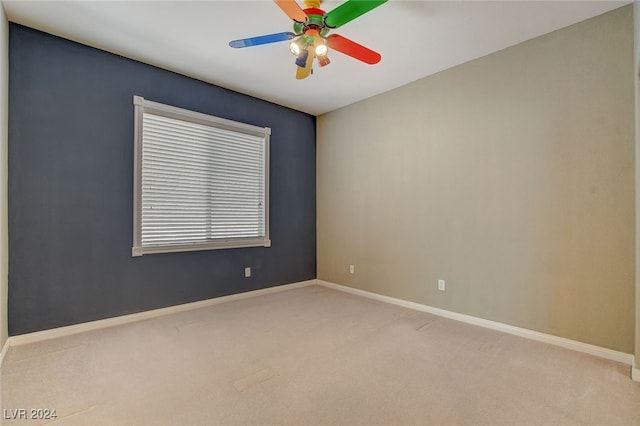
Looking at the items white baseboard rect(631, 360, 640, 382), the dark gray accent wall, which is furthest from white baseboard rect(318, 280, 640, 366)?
the dark gray accent wall

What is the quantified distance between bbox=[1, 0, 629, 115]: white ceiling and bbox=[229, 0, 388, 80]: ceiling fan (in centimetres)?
28

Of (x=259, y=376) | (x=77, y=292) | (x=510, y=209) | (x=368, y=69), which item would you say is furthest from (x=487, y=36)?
(x=77, y=292)

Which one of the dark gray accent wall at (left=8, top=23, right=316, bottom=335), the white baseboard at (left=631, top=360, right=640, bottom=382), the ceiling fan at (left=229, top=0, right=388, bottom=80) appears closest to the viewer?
the ceiling fan at (left=229, top=0, right=388, bottom=80)

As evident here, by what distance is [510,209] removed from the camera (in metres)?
2.97

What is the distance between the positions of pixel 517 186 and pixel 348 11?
87.5 inches

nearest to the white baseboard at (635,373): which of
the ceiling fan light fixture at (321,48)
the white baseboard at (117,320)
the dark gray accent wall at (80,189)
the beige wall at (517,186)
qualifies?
the beige wall at (517,186)

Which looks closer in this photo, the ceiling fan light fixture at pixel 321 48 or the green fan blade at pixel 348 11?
the green fan blade at pixel 348 11

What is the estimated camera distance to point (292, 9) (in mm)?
1954

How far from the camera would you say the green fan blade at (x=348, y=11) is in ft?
6.10

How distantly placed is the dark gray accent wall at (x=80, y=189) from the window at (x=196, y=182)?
5.0 inches

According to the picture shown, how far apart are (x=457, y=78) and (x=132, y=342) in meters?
4.20

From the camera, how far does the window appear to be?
133 inches

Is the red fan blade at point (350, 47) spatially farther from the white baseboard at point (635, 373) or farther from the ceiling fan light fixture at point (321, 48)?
the white baseboard at point (635, 373)

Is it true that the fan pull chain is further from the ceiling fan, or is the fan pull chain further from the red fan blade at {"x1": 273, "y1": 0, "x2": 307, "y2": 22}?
the red fan blade at {"x1": 273, "y1": 0, "x2": 307, "y2": 22}
